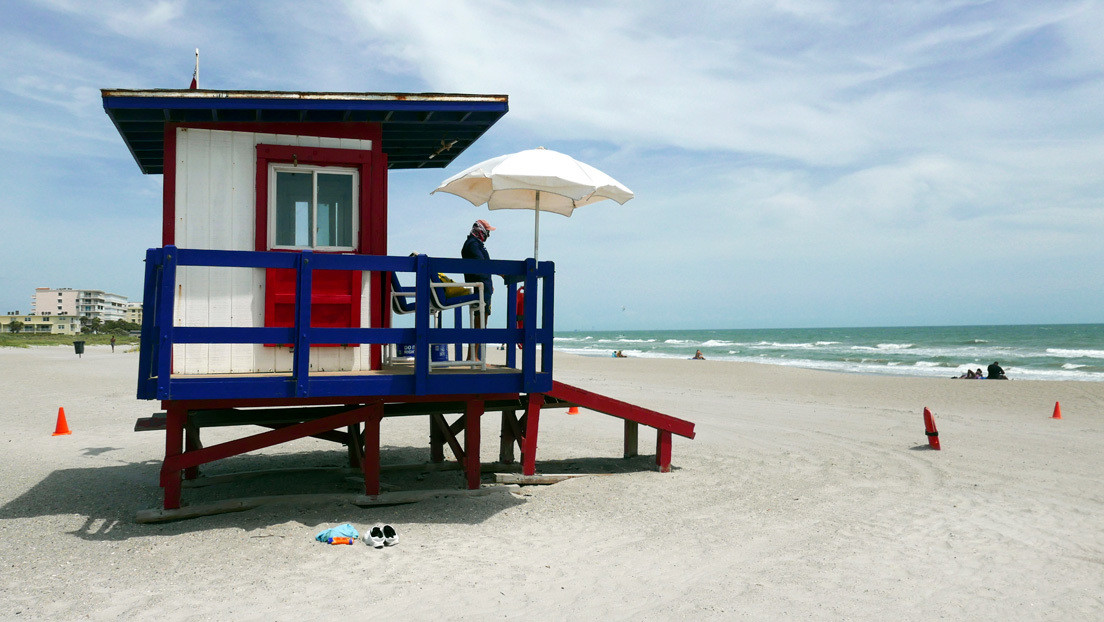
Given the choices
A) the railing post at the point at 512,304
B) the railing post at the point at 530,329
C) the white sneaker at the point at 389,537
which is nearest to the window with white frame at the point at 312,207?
the railing post at the point at 512,304

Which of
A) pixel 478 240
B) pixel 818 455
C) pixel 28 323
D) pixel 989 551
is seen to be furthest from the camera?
pixel 28 323

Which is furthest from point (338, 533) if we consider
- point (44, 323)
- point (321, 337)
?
point (44, 323)

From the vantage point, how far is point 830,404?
18797mm

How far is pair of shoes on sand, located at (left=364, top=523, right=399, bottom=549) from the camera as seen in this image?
5980 millimetres

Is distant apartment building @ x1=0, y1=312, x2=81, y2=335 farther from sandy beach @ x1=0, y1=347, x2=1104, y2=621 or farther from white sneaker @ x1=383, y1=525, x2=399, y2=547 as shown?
white sneaker @ x1=383, y1=525, x2=399, y2=547

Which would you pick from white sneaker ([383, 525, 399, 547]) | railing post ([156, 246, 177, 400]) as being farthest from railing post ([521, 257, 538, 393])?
railing post ([156, 246, 177, 400])

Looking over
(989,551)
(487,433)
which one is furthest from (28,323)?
(989,551)

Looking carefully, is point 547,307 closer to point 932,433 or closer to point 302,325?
point 302,325

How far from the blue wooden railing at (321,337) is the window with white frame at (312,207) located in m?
1.09

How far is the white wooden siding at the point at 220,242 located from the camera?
696cm

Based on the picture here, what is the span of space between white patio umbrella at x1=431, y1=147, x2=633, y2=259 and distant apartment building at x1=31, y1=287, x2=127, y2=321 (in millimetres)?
182720

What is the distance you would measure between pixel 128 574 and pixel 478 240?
4450mm

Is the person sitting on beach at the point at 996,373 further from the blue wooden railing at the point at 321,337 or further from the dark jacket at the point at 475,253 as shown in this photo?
the blue wooden railing at the point at 321,337

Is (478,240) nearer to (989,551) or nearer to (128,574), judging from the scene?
(128,574)
